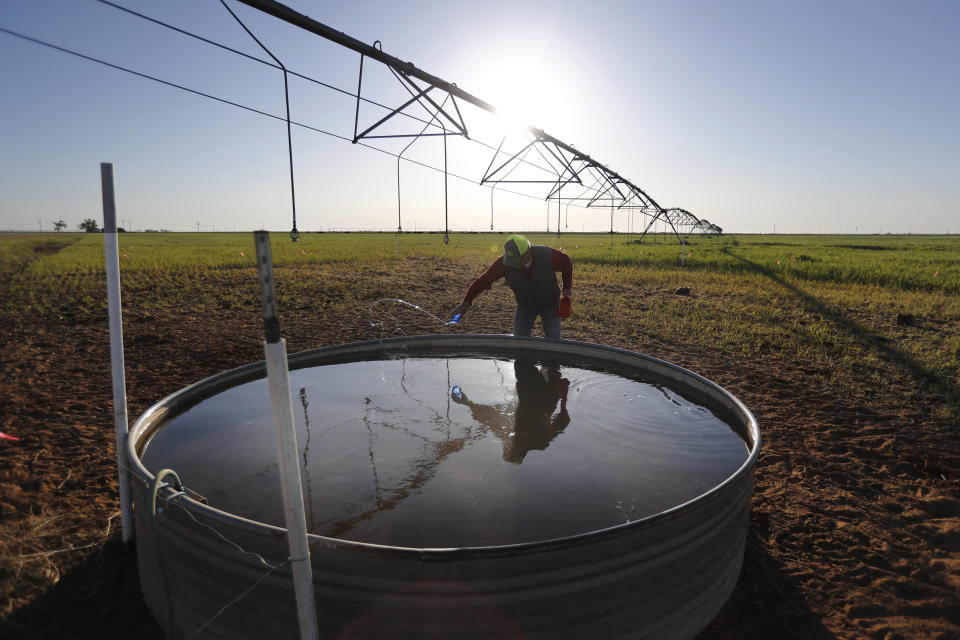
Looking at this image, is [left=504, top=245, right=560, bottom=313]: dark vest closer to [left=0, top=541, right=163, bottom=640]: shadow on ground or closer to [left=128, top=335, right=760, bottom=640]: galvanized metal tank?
[left=128, top=335, right=760, bottom=640]: galvanized metal tank

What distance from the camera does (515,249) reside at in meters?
4.57

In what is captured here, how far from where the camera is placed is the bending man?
194 inches

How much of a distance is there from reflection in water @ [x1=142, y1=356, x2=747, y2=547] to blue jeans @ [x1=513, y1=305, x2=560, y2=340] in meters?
1.10

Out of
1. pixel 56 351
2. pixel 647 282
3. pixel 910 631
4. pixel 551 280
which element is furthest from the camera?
pixel 647 282

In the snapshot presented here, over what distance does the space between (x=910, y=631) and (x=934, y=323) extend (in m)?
9.50

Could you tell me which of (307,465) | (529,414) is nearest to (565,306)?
(529,414)

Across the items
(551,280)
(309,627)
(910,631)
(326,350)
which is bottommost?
(910,631)

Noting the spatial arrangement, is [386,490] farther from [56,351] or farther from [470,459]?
[56,351]

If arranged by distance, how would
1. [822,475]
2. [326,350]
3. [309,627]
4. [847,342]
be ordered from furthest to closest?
[847,342] < [326,350] < [822,475] < [309,627]

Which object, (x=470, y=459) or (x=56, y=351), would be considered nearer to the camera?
(x=470, y=459)

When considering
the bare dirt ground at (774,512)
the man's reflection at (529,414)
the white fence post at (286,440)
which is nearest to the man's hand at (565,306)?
the man's reflection at (529,414)

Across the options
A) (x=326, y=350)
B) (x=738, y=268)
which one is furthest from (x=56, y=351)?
(x=738, y=268)

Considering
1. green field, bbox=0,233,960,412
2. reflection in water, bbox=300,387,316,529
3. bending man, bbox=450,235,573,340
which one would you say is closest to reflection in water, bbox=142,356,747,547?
reflection in water, bbox=300,387,316,529

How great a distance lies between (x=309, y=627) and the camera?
59.1 inches
